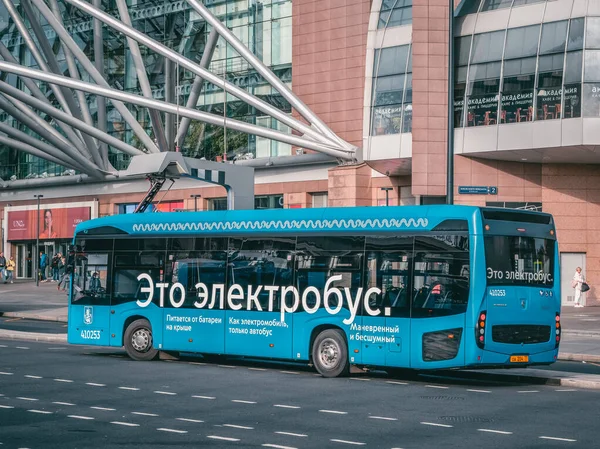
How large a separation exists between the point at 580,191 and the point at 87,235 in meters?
23.5

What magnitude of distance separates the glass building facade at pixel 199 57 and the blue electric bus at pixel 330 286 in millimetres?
27478

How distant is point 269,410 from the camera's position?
529 inches

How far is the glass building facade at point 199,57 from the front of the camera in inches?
2051

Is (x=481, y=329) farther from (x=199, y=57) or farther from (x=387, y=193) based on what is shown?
(x=199, y=57)

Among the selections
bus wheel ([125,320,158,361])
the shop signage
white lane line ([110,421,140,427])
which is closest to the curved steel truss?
the shop signage

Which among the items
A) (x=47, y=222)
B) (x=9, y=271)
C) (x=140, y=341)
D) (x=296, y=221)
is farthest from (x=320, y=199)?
(x=296, y=221)

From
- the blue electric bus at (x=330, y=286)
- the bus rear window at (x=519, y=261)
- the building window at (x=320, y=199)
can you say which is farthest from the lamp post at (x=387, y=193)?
the bus rear window at (x=519, y=261)

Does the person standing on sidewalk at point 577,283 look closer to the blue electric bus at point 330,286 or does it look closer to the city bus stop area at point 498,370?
the city bus stop area at point 498,370

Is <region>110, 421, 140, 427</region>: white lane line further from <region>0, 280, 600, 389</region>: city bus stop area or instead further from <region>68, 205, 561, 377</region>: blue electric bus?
<region>0, 280, 600, 389</region>: city bus stop area

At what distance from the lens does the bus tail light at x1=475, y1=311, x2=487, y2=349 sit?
1605 centimetres

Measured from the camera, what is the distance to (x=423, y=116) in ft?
129

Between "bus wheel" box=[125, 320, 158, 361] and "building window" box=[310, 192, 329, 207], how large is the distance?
2746 centimetres

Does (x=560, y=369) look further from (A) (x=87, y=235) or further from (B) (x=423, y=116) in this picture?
A: (B) (x=423, y=116)

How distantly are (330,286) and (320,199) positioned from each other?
3052 cm
